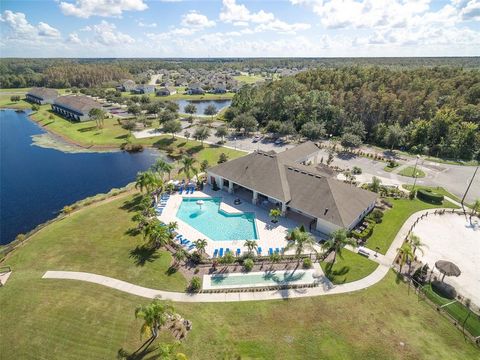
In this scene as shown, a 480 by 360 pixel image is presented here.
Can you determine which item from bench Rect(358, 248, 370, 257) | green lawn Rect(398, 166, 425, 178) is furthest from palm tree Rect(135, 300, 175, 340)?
green lawn Rect(398, 166, 425, 178)

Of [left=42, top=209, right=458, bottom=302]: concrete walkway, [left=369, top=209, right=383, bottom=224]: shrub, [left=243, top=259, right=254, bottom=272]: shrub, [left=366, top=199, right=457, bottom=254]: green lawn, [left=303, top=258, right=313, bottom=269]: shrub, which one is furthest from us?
[left=369, top=209, right=383, bottom=224]: shrub

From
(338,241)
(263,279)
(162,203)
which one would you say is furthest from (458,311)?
(162,203)

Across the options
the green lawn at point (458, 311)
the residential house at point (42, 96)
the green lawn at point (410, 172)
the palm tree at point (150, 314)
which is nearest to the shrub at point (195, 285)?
the palm tree at point (150, 314)

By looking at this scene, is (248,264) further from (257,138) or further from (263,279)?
(257,138)

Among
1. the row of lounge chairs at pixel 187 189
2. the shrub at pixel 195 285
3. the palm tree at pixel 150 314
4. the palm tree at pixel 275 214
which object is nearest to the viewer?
the palm tree at pixel 150 314

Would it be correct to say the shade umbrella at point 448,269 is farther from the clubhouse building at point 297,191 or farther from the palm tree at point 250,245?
the palm tree at point 250,245

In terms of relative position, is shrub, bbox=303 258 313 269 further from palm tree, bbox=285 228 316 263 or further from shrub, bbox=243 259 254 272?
shrub, bbox=243 259 254 272
